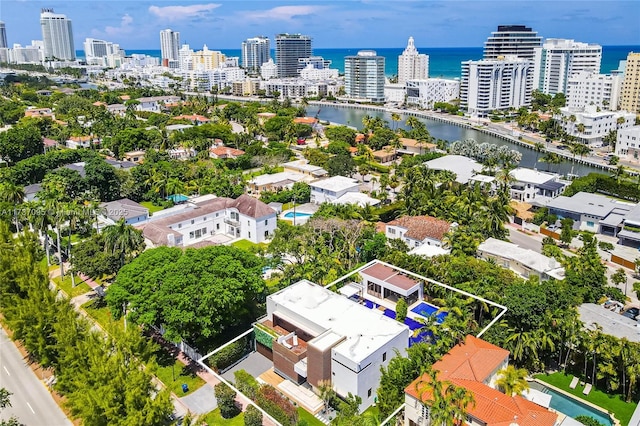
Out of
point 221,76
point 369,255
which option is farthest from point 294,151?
point 221,76

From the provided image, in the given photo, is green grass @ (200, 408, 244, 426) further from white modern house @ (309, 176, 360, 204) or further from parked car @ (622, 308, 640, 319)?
white modern house @ (309, 176, 360, 204)

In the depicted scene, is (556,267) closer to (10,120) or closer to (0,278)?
(0,278)

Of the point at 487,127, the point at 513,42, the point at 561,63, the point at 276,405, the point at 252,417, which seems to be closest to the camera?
the point at 252,417

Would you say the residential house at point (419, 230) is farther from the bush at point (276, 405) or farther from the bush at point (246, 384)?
the bush at point (276, 405)

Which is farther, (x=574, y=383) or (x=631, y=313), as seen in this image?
(x=631, y=313)

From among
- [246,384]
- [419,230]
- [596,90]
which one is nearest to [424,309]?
[419,230]

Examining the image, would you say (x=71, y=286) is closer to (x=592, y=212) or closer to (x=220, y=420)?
(x=220, y=420)

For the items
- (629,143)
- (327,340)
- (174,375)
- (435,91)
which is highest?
(435,91)

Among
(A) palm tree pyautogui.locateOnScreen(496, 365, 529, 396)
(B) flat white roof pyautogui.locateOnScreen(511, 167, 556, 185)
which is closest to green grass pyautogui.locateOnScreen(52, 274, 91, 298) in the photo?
(A) palm tree pyautogui.locateOnScreen(496, 365, 529, 396)
